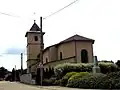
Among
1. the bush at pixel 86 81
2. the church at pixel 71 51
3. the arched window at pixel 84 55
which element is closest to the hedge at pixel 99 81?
the bush at pixel 86 81

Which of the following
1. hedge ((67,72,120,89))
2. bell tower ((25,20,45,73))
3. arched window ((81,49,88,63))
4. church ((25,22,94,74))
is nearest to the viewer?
hedge ((67,72,120,89))

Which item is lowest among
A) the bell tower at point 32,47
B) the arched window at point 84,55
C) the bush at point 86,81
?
the bush at point 86,81

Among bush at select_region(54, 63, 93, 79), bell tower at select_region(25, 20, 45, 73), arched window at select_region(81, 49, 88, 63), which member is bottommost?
bush at select_region(54, 63, 93, 79)

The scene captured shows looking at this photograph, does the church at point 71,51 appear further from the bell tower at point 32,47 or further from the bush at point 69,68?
the bell tower at point 32,47

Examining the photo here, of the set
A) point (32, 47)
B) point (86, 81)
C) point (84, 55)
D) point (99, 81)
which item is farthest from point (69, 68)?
point (32, 47)

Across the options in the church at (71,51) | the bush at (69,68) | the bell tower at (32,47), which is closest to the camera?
the bush at (69,68)

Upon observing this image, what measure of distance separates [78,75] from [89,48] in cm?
2263

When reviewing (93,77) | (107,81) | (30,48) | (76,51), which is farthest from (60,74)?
(30,48)

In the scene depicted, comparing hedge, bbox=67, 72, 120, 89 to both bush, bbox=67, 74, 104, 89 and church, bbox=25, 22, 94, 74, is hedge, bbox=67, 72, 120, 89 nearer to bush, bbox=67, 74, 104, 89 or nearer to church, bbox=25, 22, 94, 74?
bush, bbox=67, 74, 104, 89

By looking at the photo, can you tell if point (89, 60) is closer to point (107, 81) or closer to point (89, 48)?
point (89, 48)

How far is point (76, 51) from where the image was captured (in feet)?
171

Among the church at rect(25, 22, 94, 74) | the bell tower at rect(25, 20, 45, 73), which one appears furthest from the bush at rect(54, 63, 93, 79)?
the bell tower at rect(25, 20, 45, 73)

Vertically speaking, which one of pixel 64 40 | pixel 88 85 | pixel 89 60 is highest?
pixel 64 40

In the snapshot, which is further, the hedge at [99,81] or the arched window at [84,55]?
the arched window at [84,55]
